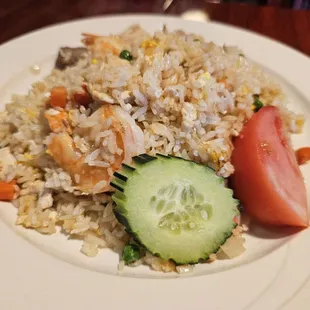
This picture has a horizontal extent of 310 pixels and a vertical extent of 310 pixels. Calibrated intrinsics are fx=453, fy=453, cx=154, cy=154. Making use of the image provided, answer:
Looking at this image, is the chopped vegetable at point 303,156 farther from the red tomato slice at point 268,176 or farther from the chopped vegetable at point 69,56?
the chopped vegetable at point 69,56

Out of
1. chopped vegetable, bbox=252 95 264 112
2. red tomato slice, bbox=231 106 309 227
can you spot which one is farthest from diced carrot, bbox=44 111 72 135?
chopped vegetable, bbox=252 95 264 112

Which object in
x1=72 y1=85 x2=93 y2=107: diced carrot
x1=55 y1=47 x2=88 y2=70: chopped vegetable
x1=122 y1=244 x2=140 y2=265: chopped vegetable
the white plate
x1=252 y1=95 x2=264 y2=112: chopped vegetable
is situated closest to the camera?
the white plate

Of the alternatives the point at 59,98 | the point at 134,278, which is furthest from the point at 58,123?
the point at 134,278

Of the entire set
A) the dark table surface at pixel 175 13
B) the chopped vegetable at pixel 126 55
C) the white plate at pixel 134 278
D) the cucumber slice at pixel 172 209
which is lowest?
the white plate at pixel 134 278

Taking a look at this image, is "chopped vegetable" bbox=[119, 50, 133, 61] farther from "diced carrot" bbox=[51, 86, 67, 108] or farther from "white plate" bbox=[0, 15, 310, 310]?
"white plate" bbox=[0, 15, 310, 310]

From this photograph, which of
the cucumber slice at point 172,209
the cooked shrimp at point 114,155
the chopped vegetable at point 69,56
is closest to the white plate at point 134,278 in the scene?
the cucumber slice at point 172,209
